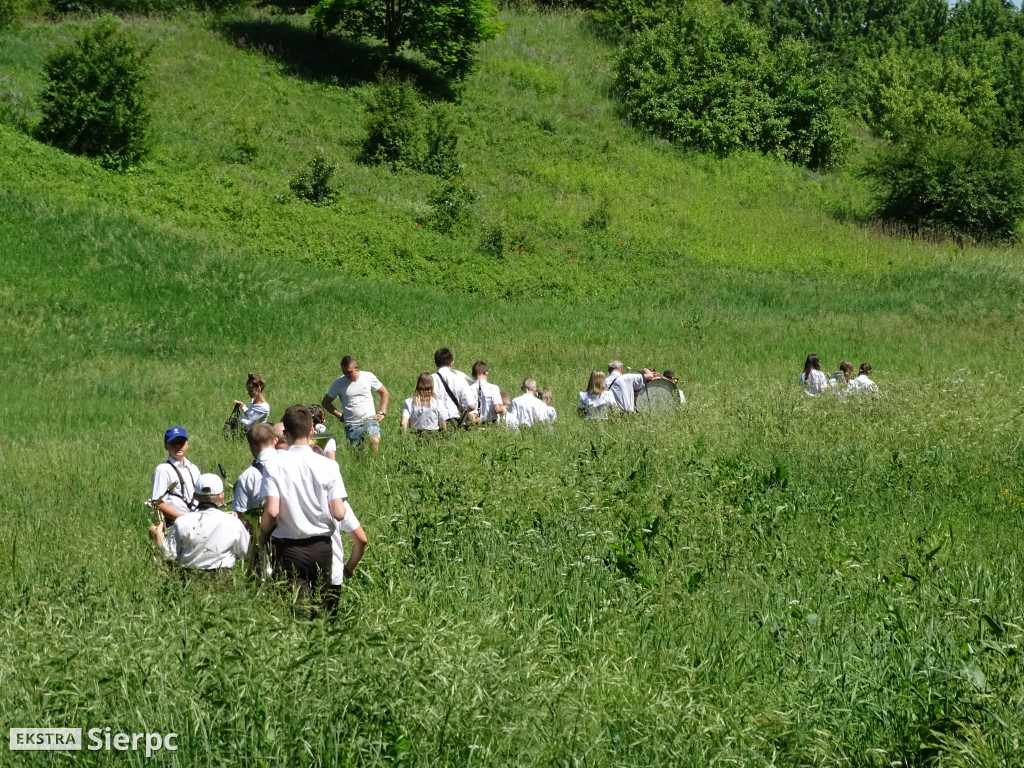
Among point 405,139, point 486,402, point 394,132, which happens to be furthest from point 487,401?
point 405,139

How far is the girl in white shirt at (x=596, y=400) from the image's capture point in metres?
13.9

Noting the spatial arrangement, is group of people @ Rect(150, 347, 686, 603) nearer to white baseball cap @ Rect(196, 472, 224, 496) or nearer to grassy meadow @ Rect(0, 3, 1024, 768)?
white baseball cap @ Rect(196, 472, 224, 496)

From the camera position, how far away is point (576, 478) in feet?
32.4

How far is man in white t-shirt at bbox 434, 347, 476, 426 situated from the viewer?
12.7 m

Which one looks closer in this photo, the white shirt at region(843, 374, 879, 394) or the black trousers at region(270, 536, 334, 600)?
the black trousers at region(270, 536, 334, 600)

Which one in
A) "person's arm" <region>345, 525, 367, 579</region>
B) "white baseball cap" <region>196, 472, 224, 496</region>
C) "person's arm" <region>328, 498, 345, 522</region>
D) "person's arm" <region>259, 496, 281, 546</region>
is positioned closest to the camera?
"person's arm" <region>259, 496, 281, 546</region>

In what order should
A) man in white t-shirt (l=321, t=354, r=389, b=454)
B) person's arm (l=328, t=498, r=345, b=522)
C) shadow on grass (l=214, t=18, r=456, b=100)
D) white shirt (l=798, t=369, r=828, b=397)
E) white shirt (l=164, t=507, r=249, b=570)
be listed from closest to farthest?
1. person's arm (l=328, t=498, r=345, b=522)
2. white shirt (l=164, t=507, r=249, b=570)
3. man in white t-shirt (l=321, t=354, r=389, b=454)
4. white shirt (l=798, t=369, r=828, b=397)
5. shadow on grass (l=214, t=18, r=456, b=100)

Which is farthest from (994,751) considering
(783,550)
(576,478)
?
(576,478)

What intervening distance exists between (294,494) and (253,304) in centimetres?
1823

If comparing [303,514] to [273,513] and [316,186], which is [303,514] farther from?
[316,186]

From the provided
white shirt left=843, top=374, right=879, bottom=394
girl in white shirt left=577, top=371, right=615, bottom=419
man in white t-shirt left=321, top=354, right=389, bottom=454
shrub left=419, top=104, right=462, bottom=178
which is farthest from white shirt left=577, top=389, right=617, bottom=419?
shrub left=419, top=104, right=462, bottom=178

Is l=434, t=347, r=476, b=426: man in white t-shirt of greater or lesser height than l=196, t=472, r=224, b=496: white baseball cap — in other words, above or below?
below

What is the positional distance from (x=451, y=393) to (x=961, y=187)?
3080cm

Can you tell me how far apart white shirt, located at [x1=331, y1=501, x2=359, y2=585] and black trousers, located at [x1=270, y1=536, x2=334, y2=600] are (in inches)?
3.4
